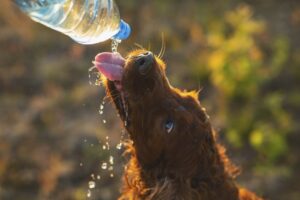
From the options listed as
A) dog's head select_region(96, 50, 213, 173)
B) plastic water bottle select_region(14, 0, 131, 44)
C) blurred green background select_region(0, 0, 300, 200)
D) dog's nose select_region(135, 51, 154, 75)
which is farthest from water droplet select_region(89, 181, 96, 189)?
dog's nose select_region(135, 51, 154, 75)

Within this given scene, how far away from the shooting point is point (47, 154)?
22.1 feet

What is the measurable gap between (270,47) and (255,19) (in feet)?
2.13

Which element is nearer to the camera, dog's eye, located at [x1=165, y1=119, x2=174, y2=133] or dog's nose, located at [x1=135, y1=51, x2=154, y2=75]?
dog's nose, located at [x1=135, y1=51, x2=154, y2=75]

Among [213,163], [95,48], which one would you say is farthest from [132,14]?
[213,163]

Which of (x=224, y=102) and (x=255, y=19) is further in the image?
(x=255, y=19)

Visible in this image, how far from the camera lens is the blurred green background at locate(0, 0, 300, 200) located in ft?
21.0

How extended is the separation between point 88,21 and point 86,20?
13 mm

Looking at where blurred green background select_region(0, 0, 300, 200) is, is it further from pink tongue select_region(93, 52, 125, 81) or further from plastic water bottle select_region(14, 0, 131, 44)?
pink tongue select_region(93, 52, 125, 81)

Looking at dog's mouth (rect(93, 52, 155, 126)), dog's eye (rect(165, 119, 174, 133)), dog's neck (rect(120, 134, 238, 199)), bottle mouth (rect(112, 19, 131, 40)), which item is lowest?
dog's neck (rect(120, 134, 238, 199))

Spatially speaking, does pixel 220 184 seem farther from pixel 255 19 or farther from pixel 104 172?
pixel 255 19

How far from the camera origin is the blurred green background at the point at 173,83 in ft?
21.0

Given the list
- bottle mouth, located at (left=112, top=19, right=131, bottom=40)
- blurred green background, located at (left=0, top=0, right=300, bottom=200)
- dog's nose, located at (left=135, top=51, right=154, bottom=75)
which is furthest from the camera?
blurred green background, located at (left=0, top=0, right=300, bottom=200)

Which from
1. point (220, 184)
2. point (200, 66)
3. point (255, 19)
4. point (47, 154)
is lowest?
point (220, 184)

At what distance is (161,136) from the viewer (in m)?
3.61
